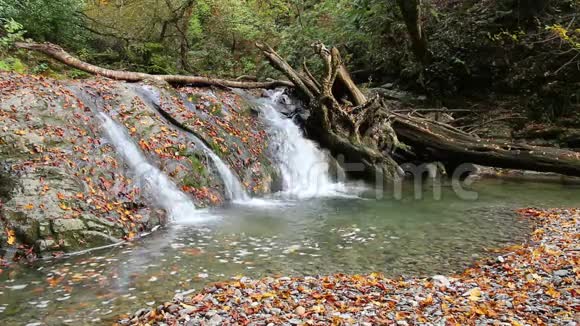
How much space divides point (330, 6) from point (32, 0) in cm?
1169

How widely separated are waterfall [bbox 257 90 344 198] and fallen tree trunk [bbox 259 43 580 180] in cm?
43

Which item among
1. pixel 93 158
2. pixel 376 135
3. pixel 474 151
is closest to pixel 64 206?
pixel 93 158

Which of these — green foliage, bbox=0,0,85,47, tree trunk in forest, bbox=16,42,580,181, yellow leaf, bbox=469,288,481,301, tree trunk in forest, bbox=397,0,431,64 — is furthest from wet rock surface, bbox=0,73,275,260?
tree trunk in forest, bbox=397,0,431,64

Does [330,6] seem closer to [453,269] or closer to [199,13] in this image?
[199,13]

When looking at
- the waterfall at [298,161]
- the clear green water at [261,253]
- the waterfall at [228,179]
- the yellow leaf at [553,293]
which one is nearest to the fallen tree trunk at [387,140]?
the waterfall at [298,161]

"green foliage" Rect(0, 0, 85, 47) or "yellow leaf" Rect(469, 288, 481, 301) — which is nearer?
"yellow leaf" Rect(469, 288, 481, 301)

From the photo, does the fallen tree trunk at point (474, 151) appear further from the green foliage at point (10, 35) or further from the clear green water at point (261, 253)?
the green foliage at point (10, 35)

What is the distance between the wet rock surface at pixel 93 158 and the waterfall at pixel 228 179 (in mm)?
196

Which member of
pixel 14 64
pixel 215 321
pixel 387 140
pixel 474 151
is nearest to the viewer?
pixel 215 321

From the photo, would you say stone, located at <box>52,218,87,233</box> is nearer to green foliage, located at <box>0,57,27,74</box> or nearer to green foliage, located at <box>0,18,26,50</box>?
green foliage, located at <box>0,18,26,50</box>

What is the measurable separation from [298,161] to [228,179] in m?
3.00

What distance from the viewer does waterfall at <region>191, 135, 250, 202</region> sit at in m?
9.88

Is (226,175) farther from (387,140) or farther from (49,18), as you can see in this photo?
(49,18)

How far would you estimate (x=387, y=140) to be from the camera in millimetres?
12609
